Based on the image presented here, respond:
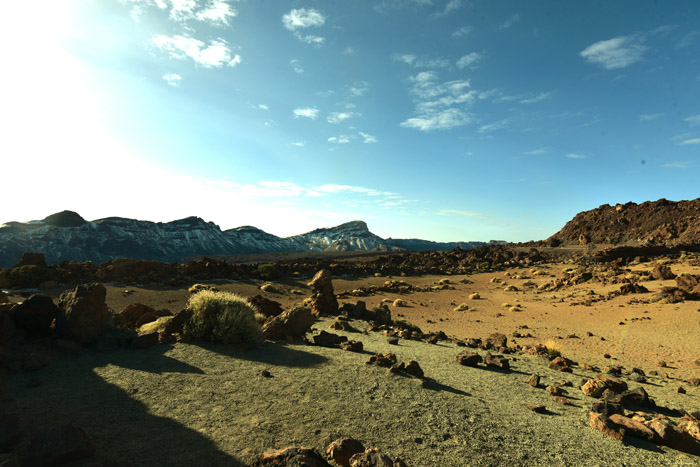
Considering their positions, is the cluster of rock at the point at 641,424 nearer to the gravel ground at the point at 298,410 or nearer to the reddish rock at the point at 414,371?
the gravel ground at the point at 298,410

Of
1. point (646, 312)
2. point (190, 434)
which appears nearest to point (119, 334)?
point (190, 434)

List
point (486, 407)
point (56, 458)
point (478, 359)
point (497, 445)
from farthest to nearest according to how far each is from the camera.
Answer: point (478, 359) → point (486, 407) → point (497, 445) → point (56, 458)

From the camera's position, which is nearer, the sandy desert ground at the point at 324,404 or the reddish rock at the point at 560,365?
the sandy desert ground at the point at 324,404

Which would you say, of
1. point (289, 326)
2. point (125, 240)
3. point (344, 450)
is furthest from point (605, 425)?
point (125, 240)

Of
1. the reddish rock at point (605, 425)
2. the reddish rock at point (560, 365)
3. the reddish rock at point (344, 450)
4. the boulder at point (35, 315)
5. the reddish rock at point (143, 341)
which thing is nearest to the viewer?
the reddish rock at point (344, 450)

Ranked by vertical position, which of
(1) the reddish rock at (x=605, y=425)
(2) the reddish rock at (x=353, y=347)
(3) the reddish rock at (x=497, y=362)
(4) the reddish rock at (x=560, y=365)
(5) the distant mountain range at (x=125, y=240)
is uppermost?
(5) the distant mountain range at (x=125, y=240)

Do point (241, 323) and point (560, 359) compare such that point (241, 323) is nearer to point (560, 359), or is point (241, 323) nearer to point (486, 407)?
point (486, 407)

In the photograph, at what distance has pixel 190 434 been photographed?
4.51 metres

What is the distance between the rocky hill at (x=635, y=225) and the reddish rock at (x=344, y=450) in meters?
65.4

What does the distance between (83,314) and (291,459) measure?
7132mm

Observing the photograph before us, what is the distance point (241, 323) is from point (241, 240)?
389ft

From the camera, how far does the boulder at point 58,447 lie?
3398 millimetres

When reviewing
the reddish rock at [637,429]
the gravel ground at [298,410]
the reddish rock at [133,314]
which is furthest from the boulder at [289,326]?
the reddish rock at [637,429]

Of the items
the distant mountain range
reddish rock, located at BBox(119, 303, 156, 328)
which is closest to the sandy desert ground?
reddish rock, located at BBox(119, 303, 156, 328)
